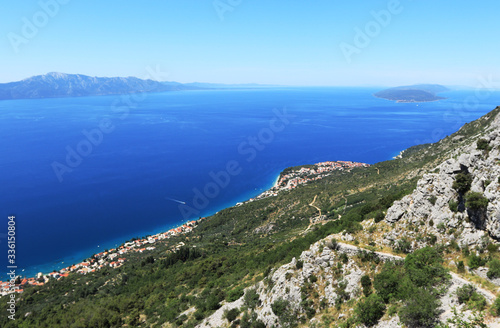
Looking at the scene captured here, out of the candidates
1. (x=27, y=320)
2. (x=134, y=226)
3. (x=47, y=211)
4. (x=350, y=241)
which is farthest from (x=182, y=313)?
(x=47, y=211)

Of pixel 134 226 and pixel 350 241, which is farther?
pixel 134 226

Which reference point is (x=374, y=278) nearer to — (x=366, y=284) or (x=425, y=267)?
(x=366, y=284)

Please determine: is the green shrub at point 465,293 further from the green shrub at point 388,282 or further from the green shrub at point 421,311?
the green shrub at point 388,282

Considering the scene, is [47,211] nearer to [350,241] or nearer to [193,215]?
[193,215]

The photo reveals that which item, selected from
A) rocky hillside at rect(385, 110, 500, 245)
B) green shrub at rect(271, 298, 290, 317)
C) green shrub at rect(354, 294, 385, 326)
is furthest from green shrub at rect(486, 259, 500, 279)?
green shrub at rect(271, 298, 290, 317)

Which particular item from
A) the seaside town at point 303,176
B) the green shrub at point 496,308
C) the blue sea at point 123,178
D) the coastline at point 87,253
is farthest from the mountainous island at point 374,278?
the seaside town at point 303,176

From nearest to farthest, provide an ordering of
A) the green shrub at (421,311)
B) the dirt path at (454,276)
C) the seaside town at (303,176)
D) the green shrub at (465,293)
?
the green shrub at (421,311), the dirt path at (454,276), the green shrub at (465,293), the seaside town at (303,176)
